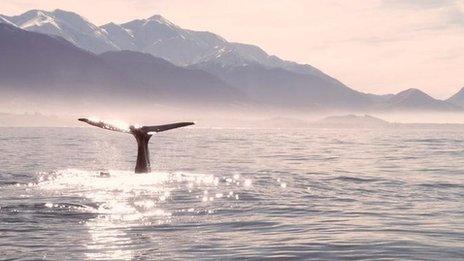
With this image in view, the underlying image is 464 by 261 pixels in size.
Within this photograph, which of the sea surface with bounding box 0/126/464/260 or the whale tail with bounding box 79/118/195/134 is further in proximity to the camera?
the whale tail with bounding box 79/118/195/134

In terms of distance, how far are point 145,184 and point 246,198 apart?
5.81m

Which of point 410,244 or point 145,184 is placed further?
point 145,184

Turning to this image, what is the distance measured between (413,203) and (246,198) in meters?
6.17

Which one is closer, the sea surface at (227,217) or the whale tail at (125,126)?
the sea surface at (227,217)

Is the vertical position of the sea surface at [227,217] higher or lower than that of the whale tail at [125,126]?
lower

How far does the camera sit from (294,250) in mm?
14812

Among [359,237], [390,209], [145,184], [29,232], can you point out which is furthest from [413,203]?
[29,232]

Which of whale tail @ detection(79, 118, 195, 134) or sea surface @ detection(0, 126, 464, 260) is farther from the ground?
whale tail @ detection(79, 118, 195, 134)

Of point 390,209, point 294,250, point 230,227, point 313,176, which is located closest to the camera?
point 294,250

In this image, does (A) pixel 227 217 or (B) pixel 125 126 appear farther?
(B) pixel 125 126

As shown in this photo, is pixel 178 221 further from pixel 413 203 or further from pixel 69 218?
pixel 413 203

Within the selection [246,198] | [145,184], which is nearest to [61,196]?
[145,184]

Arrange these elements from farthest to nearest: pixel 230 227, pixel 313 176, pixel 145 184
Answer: pixel 313 176 → pixel 145 184 → pixel 230 227

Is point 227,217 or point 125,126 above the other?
point 125,126
